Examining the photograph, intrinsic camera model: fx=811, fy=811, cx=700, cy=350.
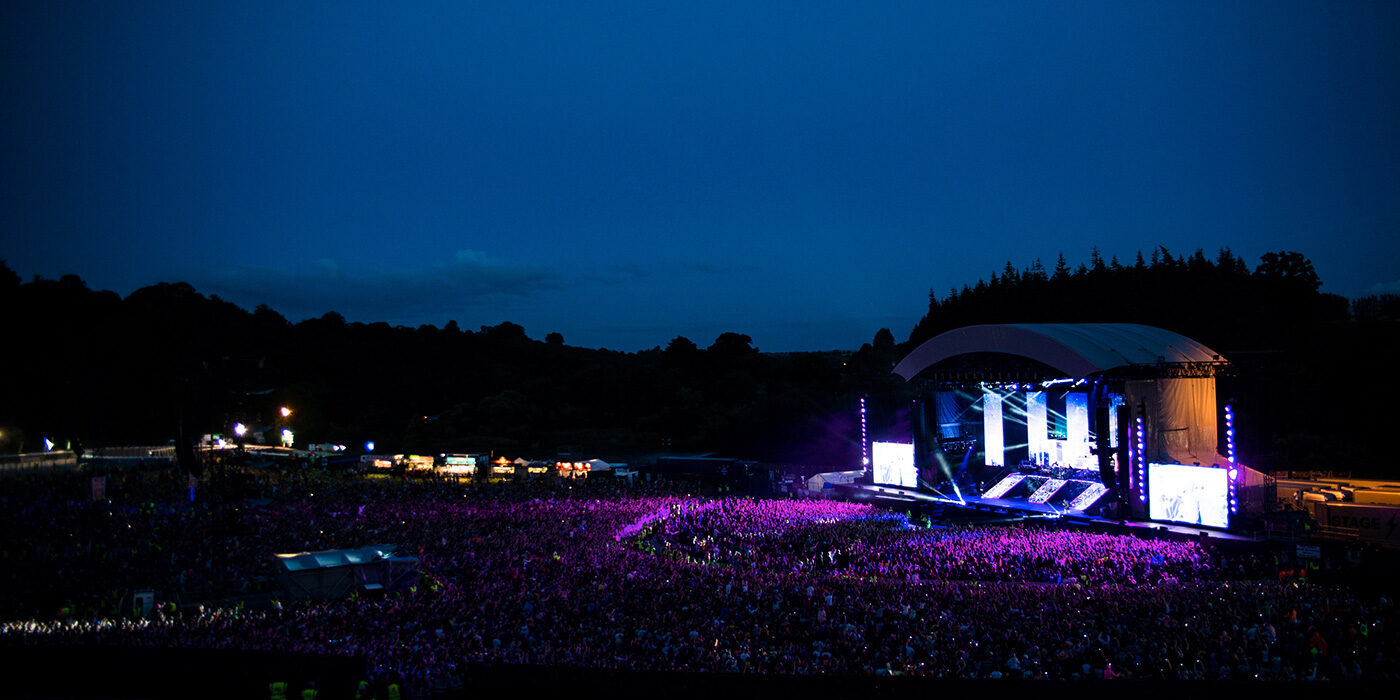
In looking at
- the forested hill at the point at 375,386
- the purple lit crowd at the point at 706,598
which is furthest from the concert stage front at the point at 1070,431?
the forested hill at the point at 375,386

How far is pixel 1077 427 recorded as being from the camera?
23.8 meters

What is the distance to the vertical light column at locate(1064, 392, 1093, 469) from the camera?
2345 centimetres

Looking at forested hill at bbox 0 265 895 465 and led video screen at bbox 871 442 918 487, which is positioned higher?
forested hill at bbox 0 265 895 465

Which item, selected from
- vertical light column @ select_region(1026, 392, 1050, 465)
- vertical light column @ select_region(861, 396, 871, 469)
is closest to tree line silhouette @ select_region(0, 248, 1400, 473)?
vertical light column @ select_region(861, 396, 871, 469)

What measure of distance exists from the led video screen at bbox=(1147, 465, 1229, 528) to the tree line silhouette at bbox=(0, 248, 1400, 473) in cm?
262

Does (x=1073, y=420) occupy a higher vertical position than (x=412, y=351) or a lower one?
lower

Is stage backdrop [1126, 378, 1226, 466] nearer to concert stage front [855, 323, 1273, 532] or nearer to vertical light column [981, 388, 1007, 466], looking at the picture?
concert stage front [855, 323, 1273, 532]

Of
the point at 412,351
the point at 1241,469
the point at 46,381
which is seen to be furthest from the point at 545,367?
the point at 1241,469

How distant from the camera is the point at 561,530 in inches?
746

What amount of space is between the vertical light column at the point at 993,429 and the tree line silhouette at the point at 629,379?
349 centimetres

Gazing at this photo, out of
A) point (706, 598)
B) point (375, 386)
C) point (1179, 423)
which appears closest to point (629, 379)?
point (375, 386)

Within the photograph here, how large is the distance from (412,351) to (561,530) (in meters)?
51.8

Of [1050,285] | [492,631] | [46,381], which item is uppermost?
[1050,285]

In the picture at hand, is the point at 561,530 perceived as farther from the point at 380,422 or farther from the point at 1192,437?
the point at 380,422
